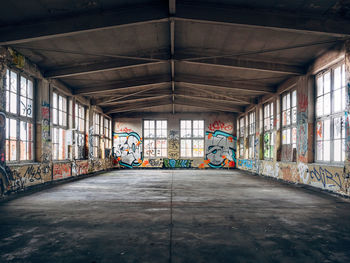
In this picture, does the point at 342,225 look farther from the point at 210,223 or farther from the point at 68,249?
the point at 68,249

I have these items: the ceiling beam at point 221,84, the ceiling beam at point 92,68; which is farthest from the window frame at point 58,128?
the ceiling beam at point 221,84

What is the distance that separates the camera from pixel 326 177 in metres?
9.26

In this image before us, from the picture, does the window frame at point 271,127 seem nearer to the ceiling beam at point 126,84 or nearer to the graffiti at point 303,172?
the graffiti at point 303,172

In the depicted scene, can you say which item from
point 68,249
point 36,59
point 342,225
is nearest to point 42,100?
point 36,59

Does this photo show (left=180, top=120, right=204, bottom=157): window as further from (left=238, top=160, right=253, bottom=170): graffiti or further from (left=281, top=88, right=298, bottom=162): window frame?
(left=281, top=88, right=298, bottom=162): window frame

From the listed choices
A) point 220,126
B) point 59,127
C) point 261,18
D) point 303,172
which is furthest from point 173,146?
point 261,18

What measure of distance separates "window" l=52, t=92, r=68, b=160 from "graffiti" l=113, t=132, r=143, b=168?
9.57 m

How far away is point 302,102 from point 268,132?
4640 millimetres

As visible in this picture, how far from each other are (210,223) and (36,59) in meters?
9.08

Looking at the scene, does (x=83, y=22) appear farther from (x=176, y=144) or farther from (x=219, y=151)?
(x=219, y=151)

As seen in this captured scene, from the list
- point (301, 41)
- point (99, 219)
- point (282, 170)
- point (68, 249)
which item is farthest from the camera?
point (282, 170)

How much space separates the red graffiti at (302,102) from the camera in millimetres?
11086

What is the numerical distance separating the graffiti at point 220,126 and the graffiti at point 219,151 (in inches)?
14.9

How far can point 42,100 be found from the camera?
11.3 metres
